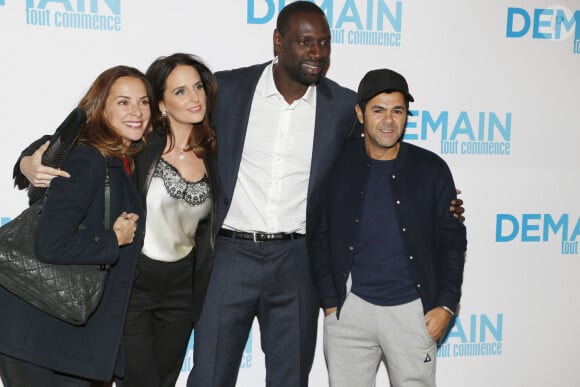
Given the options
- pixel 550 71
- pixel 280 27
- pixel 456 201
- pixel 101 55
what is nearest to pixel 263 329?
pixel 456 201

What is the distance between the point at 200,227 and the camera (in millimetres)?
2617

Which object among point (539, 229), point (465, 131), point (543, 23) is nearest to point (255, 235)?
point (465, 131)

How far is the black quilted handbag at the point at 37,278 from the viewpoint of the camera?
6.62 ft

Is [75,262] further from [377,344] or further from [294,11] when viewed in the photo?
[294,11]

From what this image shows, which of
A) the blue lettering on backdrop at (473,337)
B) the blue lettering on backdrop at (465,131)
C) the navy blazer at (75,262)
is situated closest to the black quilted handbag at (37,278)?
the navy blazer at (75,262)

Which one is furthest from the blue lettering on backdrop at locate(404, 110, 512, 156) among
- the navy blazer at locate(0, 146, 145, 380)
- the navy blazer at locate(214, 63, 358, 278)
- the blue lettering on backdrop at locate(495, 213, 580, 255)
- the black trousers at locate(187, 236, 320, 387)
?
the navy blazer at locate(0, 146, 145, 380)

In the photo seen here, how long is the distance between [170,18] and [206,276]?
1.32 meters

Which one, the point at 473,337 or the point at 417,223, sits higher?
the point at 417,223

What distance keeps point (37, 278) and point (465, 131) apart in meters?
2.44

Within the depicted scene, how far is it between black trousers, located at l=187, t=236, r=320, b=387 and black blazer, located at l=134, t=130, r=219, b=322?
69mm

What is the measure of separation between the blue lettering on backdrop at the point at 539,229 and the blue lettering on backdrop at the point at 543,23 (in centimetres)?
101

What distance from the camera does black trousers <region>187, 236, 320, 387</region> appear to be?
8.84 ft

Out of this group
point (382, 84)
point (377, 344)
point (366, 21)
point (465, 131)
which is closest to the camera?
point (382, 84)

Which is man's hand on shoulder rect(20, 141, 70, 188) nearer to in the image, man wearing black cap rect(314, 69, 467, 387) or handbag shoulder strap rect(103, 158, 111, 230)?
handbag shoulder strap rect(103, 158, 111, 230)
